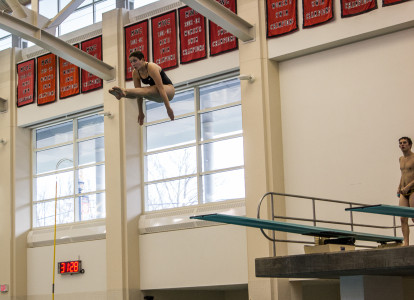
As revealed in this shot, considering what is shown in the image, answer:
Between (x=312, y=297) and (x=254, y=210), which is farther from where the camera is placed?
(x=312, y=297)

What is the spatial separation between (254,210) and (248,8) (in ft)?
17.1

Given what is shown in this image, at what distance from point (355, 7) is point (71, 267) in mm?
11584

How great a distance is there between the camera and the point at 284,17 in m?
17.5

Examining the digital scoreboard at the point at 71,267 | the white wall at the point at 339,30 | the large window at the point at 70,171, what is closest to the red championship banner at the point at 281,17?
the white wall at the point at 339,30

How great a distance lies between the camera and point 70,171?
23.0 meters

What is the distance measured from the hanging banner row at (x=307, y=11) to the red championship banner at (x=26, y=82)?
9354 millimetres

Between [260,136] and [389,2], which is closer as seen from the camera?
[389,2]

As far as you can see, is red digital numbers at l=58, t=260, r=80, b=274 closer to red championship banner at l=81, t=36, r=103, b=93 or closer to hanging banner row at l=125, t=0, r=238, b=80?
red championship banner at l=81, t=36, r=103, b=93

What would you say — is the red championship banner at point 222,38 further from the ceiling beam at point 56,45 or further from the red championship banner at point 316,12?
the ceiling beam at point 56,45

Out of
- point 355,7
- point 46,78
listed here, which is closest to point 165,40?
point 46,78

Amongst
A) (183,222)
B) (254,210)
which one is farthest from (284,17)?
(183,222)

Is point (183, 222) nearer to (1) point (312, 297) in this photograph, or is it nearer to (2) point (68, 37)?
(1) point (312, 297)

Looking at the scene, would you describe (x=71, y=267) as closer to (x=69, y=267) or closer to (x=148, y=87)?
(x=69, y=267)

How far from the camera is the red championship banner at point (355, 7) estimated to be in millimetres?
16109
